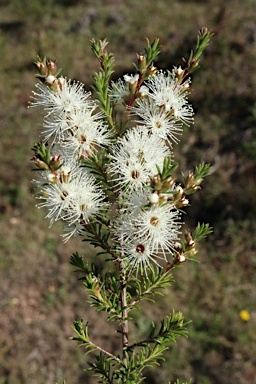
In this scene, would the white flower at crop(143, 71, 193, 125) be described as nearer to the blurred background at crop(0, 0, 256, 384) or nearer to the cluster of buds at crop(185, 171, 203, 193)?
the cluster of buds at crop(185, 171, 203, 193)

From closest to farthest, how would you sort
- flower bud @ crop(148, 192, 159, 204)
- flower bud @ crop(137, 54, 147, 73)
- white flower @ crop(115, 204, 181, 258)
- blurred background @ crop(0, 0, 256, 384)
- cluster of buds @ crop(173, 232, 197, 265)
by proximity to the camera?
flower bud @ crop(148, 192, 159, 204), white flower @ crop(115, 204, 181, 258), flower bud @ crop(137, 54, 147, 73), cluster of buds @ crop(173, 232, 197, 265), blurred background @ crop(0, 0, 256, 384)

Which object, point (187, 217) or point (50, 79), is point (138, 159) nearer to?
point (50, 79)

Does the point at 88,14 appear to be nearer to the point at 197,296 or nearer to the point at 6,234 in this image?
the point at 6,234

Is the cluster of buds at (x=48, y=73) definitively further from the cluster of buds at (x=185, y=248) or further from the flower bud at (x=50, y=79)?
the cluster of buds at (x=185, y=248)

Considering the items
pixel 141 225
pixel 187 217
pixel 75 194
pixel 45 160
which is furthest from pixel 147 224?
pixel 187 217

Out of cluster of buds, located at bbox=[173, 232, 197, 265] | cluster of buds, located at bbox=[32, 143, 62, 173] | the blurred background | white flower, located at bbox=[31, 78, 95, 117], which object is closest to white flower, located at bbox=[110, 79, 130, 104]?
white flower, located at bbox=[31, 78, 95, 117]

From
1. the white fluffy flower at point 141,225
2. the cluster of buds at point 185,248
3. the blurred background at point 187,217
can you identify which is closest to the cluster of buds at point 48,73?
the white fluffy flower at point 141,225
